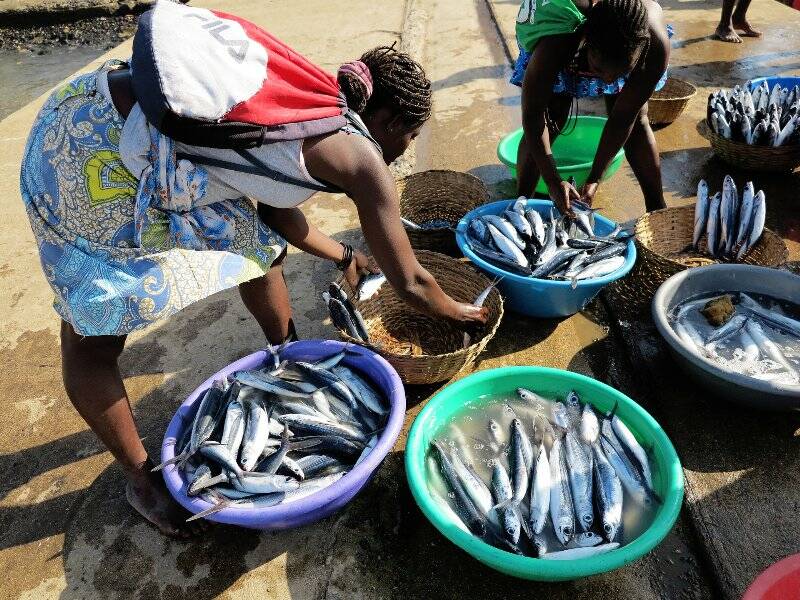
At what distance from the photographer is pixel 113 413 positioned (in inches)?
87.0

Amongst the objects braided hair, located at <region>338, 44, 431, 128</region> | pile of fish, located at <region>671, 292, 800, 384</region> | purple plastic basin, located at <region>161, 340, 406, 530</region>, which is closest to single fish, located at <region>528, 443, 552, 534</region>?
purple plastic basin, located at <region>161, 340, 406, 530</region>

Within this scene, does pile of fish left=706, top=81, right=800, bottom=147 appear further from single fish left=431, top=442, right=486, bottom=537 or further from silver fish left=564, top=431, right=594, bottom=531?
single fish left=431, top=442, right=486, bottom=537

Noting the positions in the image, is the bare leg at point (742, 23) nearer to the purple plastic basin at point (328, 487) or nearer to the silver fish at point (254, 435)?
the purple plastic basin at point (328, 487)

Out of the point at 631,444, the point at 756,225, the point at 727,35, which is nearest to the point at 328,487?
the point at 631,444

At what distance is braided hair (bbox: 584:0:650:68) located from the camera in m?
2.77

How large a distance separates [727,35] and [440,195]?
5.99 m

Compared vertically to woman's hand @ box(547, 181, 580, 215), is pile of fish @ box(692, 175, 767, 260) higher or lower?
lower

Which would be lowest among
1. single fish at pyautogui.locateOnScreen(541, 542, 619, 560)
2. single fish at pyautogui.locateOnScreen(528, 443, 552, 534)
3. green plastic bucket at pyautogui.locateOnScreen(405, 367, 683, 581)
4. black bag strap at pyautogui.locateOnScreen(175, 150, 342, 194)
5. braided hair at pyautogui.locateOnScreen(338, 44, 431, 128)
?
single fish at pyautogui.locateOnScreen(528, 443, 552, 534)

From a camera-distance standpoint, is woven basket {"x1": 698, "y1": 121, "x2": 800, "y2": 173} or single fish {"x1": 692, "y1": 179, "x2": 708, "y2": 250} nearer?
single fish {"x1": 692, "y1": 179, "x2": 708, "y2": 250}

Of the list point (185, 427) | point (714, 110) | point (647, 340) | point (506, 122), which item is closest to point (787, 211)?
point (714, 110)

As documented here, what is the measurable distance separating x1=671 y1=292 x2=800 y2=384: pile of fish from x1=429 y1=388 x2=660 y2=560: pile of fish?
2.51ft

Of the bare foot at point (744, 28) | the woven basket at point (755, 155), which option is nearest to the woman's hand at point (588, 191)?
the woven basket at point (755, 155)

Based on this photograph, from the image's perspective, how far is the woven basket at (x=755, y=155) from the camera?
172 inches

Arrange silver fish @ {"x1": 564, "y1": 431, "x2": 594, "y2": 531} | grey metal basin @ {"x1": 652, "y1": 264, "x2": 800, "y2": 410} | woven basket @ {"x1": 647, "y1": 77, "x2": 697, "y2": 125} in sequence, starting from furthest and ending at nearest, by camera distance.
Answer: woven basket @ {"x1": 647, "y1": 77, "x2": 697, "y2": 125}
grey metal basin @ {"x1": 652, "y1": 264, "x2": 800, "y2": 410}
silver fish @ {"x1": 564, "y1": 431, "x2": 594, "y2": 531}
